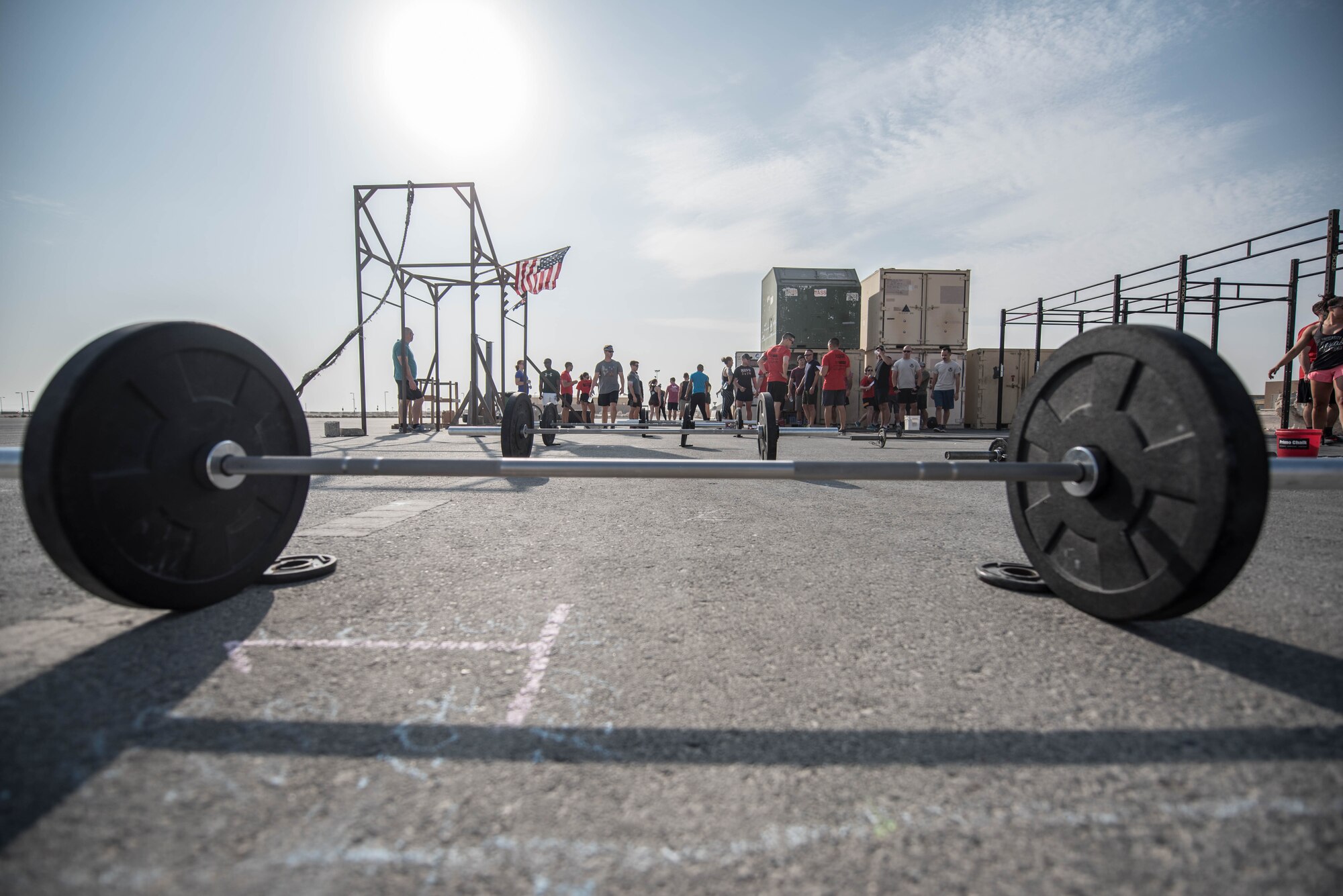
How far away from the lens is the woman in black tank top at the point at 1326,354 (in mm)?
6340

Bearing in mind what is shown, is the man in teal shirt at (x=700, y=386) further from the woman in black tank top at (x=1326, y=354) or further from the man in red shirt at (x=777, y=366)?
the woman in black tank top at (x=1326, y=354)

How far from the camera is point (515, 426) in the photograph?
5.63 meters

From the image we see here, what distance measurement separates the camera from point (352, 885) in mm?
825

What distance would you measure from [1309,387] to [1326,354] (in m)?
3.58

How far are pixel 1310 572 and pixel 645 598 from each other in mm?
2592

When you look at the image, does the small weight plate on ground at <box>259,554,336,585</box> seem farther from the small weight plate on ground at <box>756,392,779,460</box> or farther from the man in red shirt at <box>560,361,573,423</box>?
the man in red shirt at <box>560,361,573,423</box>

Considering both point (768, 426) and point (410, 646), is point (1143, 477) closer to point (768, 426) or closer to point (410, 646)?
point (410, 646)

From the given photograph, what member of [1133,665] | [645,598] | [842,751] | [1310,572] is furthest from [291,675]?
[1310,572]

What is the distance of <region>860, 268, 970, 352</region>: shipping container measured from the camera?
16.5m

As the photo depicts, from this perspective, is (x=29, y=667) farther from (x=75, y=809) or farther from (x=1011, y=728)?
(x=1011, y=728)

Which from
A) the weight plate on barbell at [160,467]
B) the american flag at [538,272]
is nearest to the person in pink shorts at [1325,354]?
the weight plate on barbell at [160,467]

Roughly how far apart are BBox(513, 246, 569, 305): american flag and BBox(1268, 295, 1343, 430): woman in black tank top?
1220 cm

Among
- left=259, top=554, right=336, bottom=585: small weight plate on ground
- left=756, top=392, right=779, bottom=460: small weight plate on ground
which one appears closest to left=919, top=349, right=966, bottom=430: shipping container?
left=756, top=392, right=779, bottom=460: small weight plate on ground

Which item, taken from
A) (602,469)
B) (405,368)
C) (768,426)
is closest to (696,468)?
(602,469)
